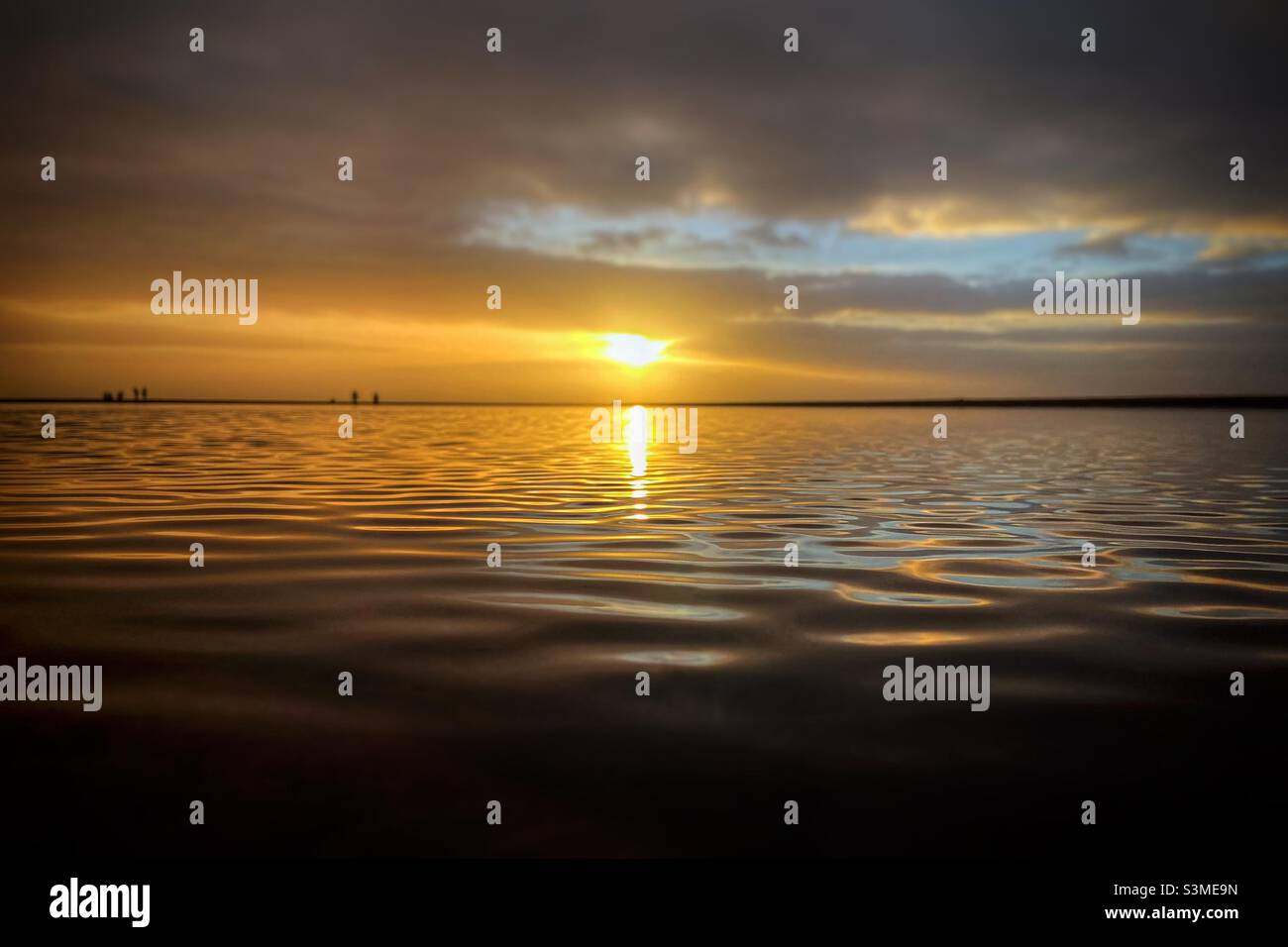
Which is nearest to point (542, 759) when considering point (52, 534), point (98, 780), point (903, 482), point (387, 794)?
point (387, 794)

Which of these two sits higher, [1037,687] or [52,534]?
[52,534]

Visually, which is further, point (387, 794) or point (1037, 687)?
point (1037, 687)

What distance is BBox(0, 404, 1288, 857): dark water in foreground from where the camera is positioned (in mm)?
3939

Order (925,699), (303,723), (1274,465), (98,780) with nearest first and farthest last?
(98,780) < (303,723) < (925,699) < (1274,465)

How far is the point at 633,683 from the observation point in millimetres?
5645

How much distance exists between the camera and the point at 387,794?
412 centimetres

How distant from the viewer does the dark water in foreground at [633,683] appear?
12.9 ft

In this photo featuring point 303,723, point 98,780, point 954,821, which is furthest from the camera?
point 303,723

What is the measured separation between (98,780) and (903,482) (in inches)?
646

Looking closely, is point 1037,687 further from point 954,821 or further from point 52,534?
point 52,534
